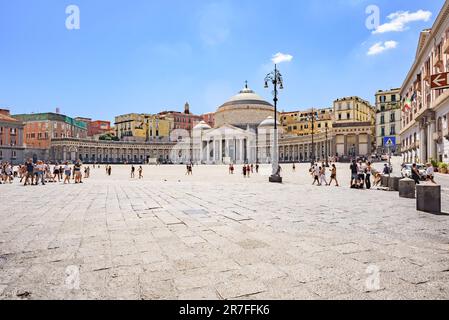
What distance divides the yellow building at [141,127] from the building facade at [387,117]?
233 feet

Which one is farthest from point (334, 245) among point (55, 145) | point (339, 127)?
point (55, 145)

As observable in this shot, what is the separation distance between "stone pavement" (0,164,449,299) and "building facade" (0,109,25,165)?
68.4 meters

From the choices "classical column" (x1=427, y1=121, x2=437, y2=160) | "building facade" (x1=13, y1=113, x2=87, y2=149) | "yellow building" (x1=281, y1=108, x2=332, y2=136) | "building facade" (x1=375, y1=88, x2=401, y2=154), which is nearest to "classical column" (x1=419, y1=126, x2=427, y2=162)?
"classical column" (x1=427, y1=121, x2=437, y2=160)

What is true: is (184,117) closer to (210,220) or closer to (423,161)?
(423,161)

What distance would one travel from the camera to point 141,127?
109m

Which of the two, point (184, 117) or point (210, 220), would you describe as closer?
point (210, 220)

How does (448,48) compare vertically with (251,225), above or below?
above

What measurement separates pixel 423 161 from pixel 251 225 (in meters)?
32.0

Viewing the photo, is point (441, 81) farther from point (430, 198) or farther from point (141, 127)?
point (141, 127)

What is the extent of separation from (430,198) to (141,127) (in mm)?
107805

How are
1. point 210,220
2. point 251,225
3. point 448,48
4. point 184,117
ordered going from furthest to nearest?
point 184,117, point 448,48, point 210,220, point 251,225

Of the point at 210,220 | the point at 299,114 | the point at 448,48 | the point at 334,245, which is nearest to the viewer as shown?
the point at 334,245

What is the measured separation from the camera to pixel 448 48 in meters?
21.7
